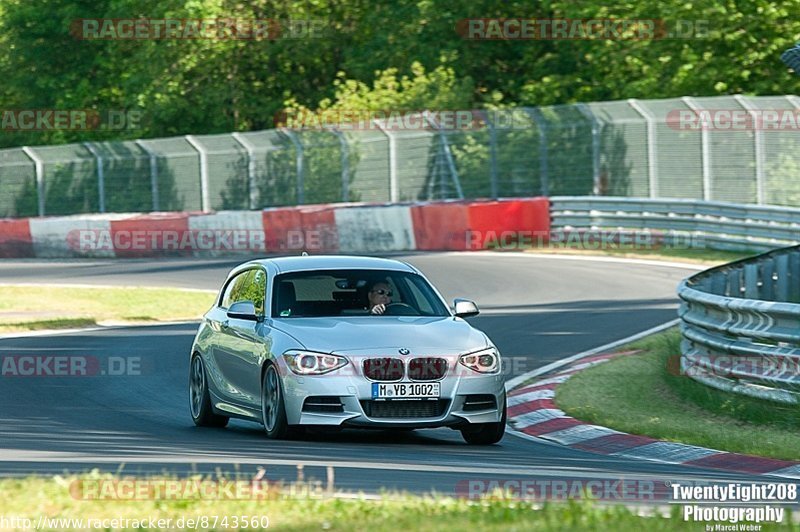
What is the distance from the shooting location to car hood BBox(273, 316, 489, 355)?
38.3 feet

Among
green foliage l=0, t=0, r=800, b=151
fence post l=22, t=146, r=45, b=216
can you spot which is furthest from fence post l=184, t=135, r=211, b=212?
green foliage l=0, t=0, r=800, b=151

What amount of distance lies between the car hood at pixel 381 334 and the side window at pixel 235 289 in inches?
51.4

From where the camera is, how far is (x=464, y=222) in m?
34.7

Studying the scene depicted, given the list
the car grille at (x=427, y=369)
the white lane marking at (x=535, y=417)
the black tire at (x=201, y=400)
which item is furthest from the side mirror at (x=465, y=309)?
the black tire at (x=201, y=400)

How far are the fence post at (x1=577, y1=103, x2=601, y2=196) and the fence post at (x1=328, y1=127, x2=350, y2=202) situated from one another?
604cm

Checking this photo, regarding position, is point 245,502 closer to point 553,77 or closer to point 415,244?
point 415,244

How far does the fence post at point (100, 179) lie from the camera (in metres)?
40.4

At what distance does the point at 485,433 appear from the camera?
1202 centimetres

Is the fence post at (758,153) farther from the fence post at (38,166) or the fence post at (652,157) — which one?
the fence post at (38,166)

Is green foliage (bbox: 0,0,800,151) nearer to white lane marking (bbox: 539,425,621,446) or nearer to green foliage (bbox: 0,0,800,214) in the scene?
green foliage (bbox: 0,0,800,214)

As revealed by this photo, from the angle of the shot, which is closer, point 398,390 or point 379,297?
point 398,390

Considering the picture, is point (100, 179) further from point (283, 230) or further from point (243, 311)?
point (243, 311)

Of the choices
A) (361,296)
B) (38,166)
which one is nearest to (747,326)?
(361,296)

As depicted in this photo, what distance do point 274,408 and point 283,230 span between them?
24420mm
